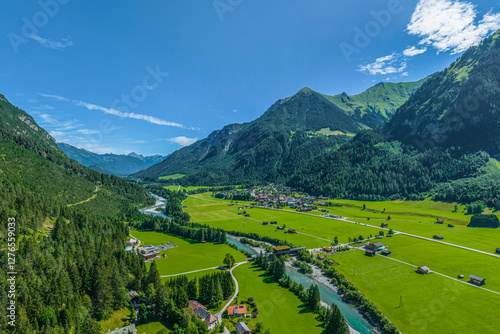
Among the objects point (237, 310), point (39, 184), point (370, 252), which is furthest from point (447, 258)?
point (39, 184)

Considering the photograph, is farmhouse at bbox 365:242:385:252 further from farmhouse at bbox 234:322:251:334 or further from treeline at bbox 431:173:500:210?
treeline at bbox 431:173:500:210


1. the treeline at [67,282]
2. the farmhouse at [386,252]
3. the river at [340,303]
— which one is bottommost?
the river at [340,303]

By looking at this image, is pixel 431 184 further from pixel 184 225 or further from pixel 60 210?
pixel 60 210

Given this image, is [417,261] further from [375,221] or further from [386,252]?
[375,221]

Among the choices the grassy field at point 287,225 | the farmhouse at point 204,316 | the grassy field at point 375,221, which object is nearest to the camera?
the farmhouse at point 204,316

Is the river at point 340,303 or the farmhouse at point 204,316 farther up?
the farmhouse at point 204,316

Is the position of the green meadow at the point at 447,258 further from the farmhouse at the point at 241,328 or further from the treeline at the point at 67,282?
the treeline at the point at 67,282

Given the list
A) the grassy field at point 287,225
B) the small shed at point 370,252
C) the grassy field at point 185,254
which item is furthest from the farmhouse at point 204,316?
the small shed at point 370,252

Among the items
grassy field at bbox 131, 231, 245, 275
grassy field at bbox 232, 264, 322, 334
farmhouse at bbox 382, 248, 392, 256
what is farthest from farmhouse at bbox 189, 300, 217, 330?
farmhouse at bbox 382, 248, 392, 256
